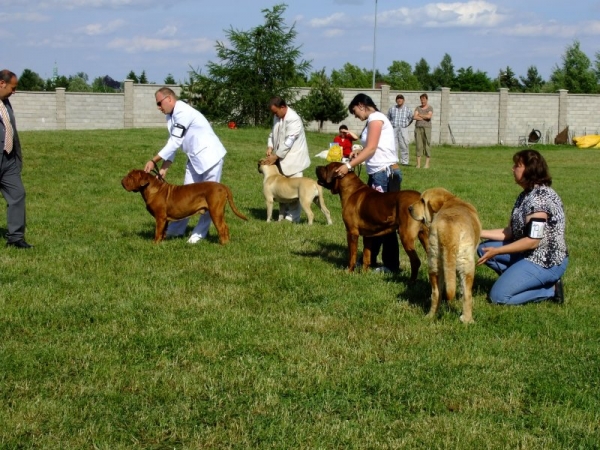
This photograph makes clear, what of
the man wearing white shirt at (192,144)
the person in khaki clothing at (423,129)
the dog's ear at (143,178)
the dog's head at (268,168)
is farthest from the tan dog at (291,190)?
the person in khaki clothing at (423,129)

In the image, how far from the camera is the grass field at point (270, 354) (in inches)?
175

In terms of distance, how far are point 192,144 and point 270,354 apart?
5422mm

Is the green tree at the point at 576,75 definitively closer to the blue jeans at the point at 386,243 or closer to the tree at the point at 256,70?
the tree at the point at 256,70

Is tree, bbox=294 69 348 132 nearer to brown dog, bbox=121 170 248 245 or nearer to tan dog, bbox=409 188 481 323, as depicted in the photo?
brown dog, bbox=121 170 248 245

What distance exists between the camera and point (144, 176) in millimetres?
10164

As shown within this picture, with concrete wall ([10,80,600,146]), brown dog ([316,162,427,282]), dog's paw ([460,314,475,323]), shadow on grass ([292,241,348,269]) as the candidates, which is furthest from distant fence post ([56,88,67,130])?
dog's paw ([460,314,475,323])

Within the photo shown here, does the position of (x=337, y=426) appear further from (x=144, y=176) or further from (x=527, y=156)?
(x=144, y=176)

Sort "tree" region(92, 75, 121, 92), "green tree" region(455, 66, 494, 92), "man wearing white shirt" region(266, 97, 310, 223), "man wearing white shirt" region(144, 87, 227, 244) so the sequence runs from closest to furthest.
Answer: "man wearing white shirt" region(144, 87, 227, 244), "man wearing white shirt" region(266, 97, 310, 223), "tree" region(92, 75, 121, 92), "green tree" region(455, 66, 494, 92)

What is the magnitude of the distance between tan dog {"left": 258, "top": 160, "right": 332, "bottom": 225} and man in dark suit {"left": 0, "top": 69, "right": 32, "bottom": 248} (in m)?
4.13

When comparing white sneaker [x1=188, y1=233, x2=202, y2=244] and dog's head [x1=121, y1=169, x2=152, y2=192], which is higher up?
dog's head [x1=121, y1=169, x2=152, y2=192]

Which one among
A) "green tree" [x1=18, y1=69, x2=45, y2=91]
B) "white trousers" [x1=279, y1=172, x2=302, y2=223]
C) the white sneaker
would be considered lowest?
the white sneaker

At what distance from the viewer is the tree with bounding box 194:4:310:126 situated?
37531mm

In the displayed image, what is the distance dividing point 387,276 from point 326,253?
1.61 metres

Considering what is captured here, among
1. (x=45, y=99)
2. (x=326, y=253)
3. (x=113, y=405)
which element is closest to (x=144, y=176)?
(x=326, y=253)
